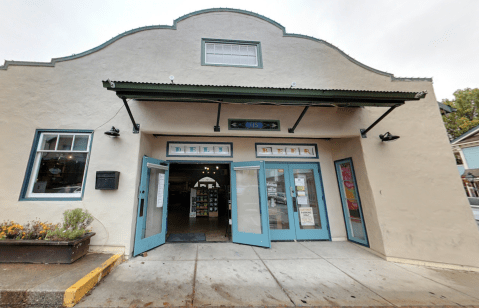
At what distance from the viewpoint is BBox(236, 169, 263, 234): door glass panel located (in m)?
4.97

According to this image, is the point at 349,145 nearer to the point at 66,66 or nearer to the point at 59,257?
the point at 59,257

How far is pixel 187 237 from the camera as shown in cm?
552

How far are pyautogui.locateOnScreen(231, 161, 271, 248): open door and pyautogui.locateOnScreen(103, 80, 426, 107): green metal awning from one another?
1.99 meters

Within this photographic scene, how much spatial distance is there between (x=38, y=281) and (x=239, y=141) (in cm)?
489

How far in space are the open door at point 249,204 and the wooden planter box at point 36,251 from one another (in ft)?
11.8

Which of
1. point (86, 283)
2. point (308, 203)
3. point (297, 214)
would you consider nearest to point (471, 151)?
point (308, 203)

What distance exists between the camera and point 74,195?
409cm

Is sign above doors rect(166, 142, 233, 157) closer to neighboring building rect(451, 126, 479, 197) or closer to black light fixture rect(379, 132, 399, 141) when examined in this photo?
black light fixture rect(379, 132, 399, 141)

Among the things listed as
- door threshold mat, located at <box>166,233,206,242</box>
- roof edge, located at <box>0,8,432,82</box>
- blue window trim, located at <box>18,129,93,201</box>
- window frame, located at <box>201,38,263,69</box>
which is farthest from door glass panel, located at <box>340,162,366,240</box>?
blue window trim, located at <box>18,129,93,201</box>

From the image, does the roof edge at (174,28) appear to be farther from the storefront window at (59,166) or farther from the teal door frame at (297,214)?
the teal door frame at (297,214)

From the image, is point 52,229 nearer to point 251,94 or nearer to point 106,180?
point 106,180

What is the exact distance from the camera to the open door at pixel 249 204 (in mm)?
4816

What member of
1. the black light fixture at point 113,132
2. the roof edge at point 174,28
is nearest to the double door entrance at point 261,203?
the black light fixture at point 113,132

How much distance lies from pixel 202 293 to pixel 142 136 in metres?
3.81
